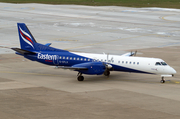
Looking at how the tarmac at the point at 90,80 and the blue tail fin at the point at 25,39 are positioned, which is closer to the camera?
the tarmac at the point at 90,80

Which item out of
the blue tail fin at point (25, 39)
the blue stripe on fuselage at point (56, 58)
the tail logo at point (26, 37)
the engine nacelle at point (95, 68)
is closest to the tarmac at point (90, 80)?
the engine nacelle at point (95, 68)

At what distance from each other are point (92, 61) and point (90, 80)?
7.05 ft

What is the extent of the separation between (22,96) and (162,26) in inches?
2220

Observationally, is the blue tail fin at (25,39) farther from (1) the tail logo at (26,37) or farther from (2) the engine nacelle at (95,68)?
(2) the engine nacelle at (95,68)

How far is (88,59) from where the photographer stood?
114 feet

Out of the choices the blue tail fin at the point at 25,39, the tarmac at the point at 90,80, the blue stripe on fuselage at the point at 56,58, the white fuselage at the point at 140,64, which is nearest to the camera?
the tarmac at the point at 90,80

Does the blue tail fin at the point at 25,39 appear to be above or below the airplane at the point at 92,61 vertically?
above

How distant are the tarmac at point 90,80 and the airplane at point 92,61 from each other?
4.13 feet

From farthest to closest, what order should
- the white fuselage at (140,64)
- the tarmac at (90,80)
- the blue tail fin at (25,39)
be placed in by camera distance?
the blue tail fin at (25,39) → the white fuselage at (140,64) → the tarmac at (90,80)

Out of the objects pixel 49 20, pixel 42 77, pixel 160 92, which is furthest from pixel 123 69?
pixel 49 20

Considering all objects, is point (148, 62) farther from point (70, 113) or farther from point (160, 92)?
point (70, 113)

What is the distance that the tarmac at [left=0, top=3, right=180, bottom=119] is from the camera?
75.8ft

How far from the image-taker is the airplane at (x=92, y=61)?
3272 cm

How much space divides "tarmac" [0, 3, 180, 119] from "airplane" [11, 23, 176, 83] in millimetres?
1258
